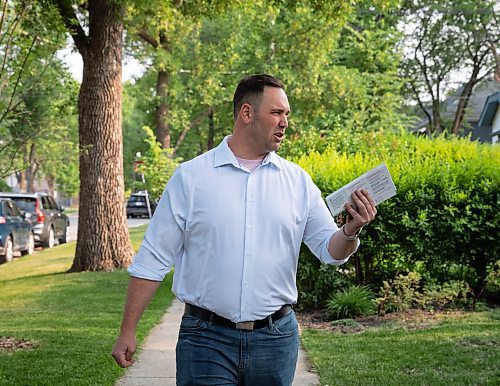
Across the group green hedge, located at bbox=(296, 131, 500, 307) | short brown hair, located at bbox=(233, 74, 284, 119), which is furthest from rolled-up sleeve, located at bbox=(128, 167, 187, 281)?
green hedge, located at bbox=(296, 131, 500, 307)

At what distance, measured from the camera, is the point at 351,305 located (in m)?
9.29

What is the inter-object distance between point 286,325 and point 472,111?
53.6 metres

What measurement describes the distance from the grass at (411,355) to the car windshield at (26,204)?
16365 mm

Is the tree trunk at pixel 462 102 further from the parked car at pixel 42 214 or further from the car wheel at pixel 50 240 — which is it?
the car wheel at pixel 50 240

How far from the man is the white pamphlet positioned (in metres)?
0.05

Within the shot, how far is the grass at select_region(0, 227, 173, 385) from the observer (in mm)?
6473

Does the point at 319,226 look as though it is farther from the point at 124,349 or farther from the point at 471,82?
the point at 471,82

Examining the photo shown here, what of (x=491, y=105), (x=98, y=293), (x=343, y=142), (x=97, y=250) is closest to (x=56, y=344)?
(x=98, y=293)

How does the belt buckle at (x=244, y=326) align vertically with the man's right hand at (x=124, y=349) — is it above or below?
above

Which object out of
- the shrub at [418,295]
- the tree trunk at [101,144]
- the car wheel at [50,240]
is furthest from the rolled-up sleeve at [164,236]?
the car wheel at [50,240]

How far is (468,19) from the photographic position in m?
40.8

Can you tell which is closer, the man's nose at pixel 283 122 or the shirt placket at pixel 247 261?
the shirt placket at pixel 247 261

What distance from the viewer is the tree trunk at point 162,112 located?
33375 mm

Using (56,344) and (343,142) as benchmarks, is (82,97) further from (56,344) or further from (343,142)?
(56,344)
